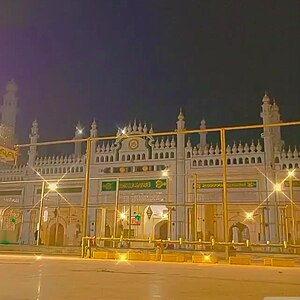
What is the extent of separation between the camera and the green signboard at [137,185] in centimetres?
2380

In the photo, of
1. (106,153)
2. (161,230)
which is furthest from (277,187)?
(106,153)

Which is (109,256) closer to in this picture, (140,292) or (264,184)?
(140,292)

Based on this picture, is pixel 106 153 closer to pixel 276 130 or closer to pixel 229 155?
pixel 229 155

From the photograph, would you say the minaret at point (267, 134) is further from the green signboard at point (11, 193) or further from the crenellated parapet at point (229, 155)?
the green signboard at point (11, 193)

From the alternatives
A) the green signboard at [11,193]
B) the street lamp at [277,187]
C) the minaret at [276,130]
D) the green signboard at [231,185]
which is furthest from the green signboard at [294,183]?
the green signboard at [11,193]

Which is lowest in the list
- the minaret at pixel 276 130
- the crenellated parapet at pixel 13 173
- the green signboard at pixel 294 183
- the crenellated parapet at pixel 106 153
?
the green signboard at pixel 294 183

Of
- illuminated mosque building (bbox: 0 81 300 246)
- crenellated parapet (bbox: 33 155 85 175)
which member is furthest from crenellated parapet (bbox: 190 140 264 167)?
crenellated parapet (bbox: 33 155 85 175)

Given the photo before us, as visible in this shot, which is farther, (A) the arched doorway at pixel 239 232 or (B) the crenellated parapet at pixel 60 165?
(A) the arched doorway at pixel 239 232

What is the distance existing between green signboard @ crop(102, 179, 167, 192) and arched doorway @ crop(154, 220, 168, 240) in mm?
4217

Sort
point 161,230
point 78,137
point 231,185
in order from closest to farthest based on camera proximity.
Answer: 1. point 231,185
2. point 161,230
3. point 78,137

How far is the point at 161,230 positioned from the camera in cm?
2744

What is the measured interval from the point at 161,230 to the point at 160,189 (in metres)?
5.05

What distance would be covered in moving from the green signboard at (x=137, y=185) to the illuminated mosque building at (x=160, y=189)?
64mm

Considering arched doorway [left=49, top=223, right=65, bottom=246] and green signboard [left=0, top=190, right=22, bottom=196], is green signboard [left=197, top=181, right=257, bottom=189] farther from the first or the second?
green signboard [left=0, top=190, right=22, bottom=196]
